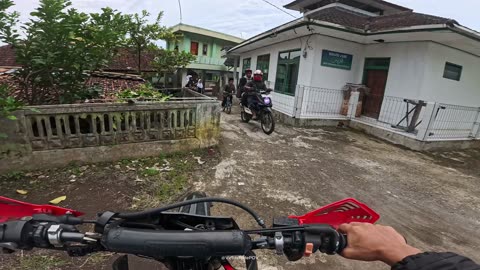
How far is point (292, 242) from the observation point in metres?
0.82

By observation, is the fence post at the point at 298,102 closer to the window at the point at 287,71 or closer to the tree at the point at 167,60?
the window at the point at 287,71

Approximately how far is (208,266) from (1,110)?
3645 mm

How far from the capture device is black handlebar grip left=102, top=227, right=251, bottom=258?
687 millimetres

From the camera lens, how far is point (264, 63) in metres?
11.3

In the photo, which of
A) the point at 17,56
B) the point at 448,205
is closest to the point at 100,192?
the point at 17,56

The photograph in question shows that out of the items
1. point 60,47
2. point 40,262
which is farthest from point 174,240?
point 60,47

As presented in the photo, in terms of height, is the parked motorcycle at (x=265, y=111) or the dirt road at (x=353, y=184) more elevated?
the parked motorcycle at (x=265, y=111)

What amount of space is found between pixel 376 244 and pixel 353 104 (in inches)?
322

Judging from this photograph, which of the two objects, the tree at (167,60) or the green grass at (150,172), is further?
the tree at (167,60)

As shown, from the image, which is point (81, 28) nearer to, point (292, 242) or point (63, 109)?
point (63, 109)

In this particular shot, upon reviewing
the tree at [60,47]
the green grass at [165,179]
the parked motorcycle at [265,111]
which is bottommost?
the green grass at [165,179]

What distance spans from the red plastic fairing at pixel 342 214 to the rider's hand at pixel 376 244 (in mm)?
164

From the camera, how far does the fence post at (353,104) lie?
8.02 meters

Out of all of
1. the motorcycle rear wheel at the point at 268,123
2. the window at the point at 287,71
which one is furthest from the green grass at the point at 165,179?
the window at the point at 287,71
